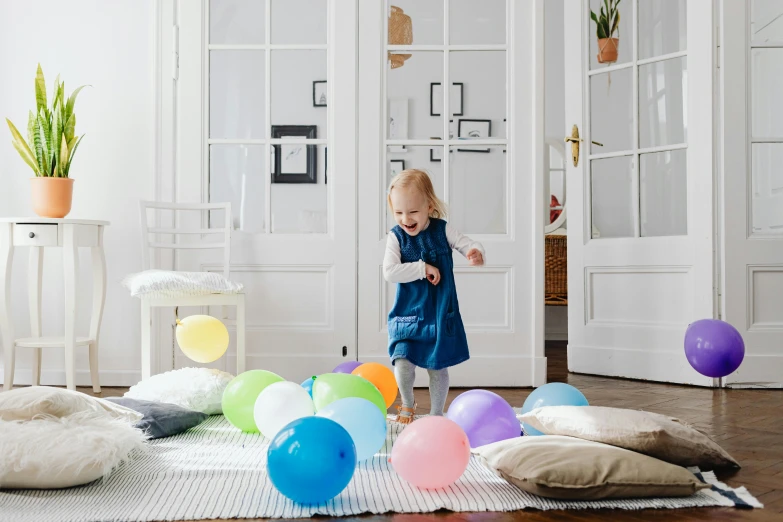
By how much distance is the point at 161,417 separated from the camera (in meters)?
2.29

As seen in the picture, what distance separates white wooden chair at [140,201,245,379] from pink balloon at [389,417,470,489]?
5.56 feet

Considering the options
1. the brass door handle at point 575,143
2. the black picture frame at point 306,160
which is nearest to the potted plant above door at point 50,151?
the black picture frame at point 306,160

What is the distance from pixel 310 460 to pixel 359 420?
0.34 meters

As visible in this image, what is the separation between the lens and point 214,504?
1577mm

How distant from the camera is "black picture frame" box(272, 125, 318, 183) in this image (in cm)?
368

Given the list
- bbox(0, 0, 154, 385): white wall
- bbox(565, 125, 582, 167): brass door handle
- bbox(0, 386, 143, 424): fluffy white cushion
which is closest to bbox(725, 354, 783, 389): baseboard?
bbox(565, 125, 582, 167): brass door handle

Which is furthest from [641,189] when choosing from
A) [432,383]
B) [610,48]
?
[432,383]

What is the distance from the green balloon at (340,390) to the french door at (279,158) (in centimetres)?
136

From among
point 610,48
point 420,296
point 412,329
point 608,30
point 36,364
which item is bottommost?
point 36,364

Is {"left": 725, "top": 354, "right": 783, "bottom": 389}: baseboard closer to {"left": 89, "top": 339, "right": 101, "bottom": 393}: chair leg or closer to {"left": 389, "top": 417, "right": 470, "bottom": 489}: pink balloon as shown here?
{"left": 389, "top": 417, "right": 470, "bottom": 489}: pink balloon

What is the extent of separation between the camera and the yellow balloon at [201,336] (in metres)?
2.83

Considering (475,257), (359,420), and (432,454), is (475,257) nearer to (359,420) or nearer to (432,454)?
(359,420)

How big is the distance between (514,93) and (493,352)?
1290mm

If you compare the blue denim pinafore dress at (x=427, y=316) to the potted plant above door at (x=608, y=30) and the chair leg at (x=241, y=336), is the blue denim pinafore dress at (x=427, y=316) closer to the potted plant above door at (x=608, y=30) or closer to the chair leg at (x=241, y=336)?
the chair leg at (x=241, y=336)
